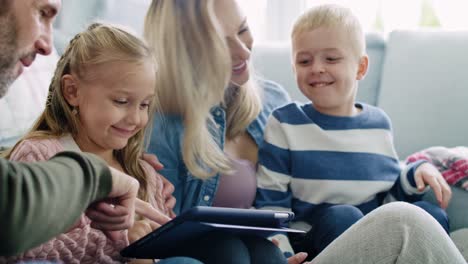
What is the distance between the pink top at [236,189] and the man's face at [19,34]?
24.3 inches

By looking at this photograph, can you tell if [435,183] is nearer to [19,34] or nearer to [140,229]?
[140,229]

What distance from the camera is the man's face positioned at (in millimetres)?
909

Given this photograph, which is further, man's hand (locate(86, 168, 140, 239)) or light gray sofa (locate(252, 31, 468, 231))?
light gray sofa (locate(252, 31, 468, 231))

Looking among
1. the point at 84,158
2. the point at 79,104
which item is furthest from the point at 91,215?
the point at 79,104

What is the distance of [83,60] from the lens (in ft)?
3.85

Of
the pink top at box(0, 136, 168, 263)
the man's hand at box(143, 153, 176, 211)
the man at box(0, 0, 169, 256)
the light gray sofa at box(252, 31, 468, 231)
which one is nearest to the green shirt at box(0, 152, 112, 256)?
the man at box(0, 0, 169, 256)

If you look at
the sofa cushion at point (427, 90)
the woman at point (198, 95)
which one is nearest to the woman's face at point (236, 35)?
the woman at point (198, 95)

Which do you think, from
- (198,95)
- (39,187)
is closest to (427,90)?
(198,95)

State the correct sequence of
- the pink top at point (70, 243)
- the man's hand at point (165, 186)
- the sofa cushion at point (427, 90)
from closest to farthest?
1. the pink top at point (70, 243)
2. the man's hand at point (165, 186)
3. the sofa cushion at point (427, 90)

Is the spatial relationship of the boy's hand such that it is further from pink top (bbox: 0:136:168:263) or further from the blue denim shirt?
pink top (bbox: 0:136:168:263)

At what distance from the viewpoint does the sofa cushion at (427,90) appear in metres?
1.93

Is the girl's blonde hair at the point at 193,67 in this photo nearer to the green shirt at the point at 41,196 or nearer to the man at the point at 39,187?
the man at the point at 39,187

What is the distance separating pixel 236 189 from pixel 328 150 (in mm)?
240

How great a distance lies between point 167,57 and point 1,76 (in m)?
0.57
